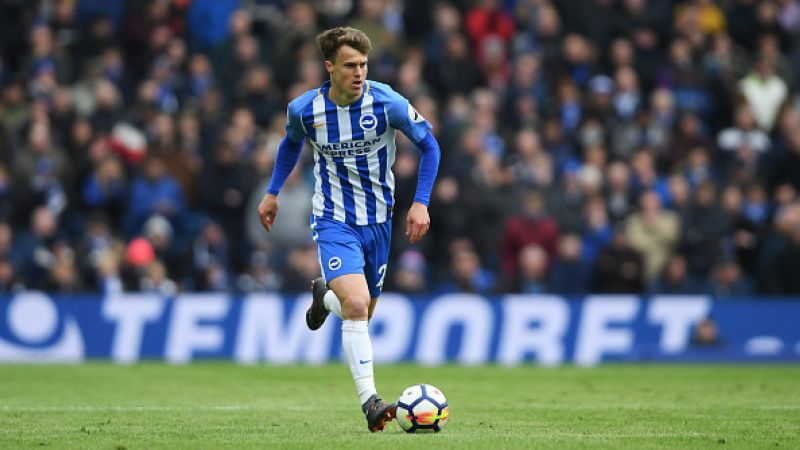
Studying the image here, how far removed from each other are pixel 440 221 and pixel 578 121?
3048 mm

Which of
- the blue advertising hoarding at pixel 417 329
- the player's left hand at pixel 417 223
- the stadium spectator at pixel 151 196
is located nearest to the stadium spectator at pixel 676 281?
the blue advertising hoarding at pixel 417 329

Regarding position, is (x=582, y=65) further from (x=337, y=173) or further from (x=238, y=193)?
(x=337, y=173)

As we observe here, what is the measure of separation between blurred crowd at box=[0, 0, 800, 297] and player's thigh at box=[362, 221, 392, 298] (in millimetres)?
8501

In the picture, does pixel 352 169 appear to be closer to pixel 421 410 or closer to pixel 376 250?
pixel 376 250

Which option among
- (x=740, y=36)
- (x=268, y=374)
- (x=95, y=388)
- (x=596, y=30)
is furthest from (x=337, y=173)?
(x=740, y=36)

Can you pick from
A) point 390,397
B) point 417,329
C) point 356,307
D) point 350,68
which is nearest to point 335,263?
point 356,307

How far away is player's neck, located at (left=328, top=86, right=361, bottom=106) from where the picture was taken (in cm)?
955

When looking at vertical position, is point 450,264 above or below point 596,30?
below

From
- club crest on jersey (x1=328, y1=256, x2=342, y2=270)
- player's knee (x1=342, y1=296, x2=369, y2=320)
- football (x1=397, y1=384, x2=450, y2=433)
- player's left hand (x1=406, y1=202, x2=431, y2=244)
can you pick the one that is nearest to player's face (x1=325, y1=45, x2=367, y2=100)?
player's left hand (x1=406, y1=202, x2=431, y2=244)

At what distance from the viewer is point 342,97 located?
9.56m

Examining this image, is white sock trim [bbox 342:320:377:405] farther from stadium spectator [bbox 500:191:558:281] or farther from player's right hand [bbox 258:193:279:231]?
stadium spectator [bbox 500:191:558:281]

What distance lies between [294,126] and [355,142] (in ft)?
1.45

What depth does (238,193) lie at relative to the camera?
1908 centimetres

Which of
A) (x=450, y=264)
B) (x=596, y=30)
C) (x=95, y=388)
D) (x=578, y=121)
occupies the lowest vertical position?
(x=95, y=388)
